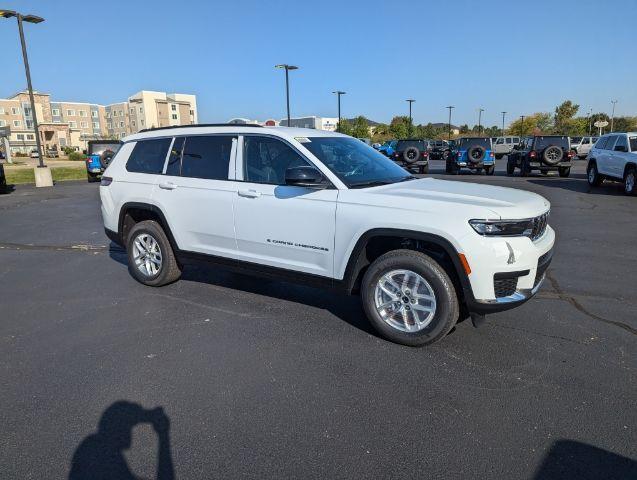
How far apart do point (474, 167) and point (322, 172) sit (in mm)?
18982

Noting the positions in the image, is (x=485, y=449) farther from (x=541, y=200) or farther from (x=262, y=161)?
(x=262, y=161)

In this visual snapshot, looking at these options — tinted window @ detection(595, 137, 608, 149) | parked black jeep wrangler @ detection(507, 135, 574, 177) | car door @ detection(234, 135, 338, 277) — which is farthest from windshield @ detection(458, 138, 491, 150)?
car door @ detection(234, 135, 338, 277)

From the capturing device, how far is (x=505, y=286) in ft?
11.6

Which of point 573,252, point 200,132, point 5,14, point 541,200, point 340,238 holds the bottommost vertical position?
point 573,252

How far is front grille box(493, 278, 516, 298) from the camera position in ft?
11.5

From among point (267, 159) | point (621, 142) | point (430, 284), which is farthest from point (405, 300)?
point (621, 142)

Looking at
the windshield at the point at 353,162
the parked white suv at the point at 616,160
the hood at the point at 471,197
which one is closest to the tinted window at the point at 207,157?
the windshield at the point at 353,162

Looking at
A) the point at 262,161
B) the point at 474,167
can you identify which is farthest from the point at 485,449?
the point at 474,167

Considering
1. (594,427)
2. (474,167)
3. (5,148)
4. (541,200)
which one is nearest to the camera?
(594,427)

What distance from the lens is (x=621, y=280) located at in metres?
5.68

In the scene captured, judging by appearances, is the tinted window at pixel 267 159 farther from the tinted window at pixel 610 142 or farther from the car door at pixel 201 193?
the tinted window at pixel 610 142

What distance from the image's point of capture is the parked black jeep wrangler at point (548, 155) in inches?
740

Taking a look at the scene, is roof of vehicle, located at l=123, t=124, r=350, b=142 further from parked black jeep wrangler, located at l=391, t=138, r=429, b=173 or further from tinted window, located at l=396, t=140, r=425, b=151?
tinted window, located at l=396, t=140, r=425, b=151

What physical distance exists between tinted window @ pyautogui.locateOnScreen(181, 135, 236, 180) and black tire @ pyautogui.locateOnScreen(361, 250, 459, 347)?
1.90 m
